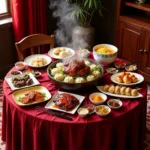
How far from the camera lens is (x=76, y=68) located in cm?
222

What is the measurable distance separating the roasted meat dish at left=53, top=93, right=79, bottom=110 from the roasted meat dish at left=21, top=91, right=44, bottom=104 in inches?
4.1

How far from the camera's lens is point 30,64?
8.22 ft

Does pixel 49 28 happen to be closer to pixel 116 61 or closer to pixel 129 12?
pixel 129 12

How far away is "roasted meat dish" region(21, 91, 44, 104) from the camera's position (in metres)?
2.03

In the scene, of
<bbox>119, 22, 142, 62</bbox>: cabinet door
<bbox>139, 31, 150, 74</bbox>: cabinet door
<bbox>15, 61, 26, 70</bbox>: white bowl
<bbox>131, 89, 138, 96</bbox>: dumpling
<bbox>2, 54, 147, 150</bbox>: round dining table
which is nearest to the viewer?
<bbox>2, 54, 147, 150</bbox>: round dining table

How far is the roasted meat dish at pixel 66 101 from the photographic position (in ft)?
6.50

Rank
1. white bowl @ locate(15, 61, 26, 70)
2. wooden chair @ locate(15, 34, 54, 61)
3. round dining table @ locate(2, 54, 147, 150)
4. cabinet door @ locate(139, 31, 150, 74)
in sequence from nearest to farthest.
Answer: round dining table @ locate(2, 54, 147, 150) → white bowl @ locate(15, 61, 26, 70) → wooden chair @ locate(15, 34, 54, 61) → cabinet door @ locate(139, 31, 150, 74)

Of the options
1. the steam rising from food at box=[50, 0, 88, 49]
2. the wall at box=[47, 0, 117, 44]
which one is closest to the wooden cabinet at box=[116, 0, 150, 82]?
the wall at box=[47, 0, 117, 44]

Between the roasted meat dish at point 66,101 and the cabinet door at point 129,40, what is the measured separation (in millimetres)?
1708

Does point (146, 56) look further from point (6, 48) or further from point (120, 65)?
point (6, 48)

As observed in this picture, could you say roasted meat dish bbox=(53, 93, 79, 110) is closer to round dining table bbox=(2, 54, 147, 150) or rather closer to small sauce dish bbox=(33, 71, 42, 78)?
round dining table bbox=(2, 54, 147, 150)

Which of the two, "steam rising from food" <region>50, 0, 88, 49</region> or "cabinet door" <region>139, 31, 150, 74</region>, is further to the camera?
"steam rising from food" <region>50, 0, 88, 49</region>

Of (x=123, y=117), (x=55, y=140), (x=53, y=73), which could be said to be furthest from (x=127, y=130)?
(x=53, y=73)

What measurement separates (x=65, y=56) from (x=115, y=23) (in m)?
1.51
